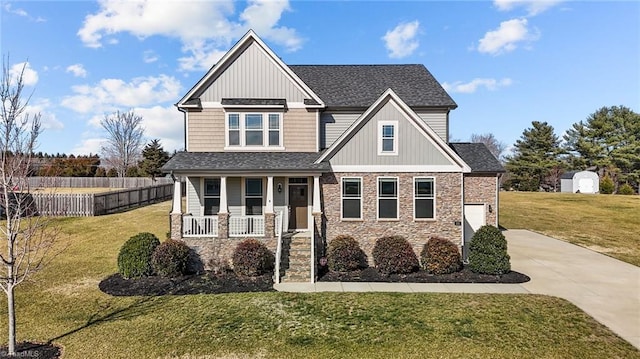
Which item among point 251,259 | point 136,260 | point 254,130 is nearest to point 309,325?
point 251,259

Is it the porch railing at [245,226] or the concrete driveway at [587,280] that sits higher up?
the porch railing at [245,226]

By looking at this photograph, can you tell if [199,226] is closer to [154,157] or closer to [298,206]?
[298,206]

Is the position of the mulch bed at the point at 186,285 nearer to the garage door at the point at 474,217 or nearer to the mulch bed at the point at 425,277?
the mulch bed at the point at 425,277

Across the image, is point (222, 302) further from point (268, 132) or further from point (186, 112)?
point (186, 112)

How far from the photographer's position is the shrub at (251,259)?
12539 mm

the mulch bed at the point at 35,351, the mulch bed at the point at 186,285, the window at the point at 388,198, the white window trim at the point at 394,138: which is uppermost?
the white window trim at the point at 394,138

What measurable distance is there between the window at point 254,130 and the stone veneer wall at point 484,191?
30.6ft

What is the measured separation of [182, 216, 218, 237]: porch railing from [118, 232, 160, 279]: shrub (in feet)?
5.22

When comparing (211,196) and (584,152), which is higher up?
(584,152)

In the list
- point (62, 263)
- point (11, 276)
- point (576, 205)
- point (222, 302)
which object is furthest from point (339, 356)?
point (576, 205)

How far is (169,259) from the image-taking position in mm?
12375

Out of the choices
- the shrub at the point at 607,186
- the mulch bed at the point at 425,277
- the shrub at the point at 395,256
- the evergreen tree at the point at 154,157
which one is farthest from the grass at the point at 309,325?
the shrub at the point at 607,186

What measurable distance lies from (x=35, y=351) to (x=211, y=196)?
8.59 meters

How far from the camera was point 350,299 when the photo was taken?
1043 cm
